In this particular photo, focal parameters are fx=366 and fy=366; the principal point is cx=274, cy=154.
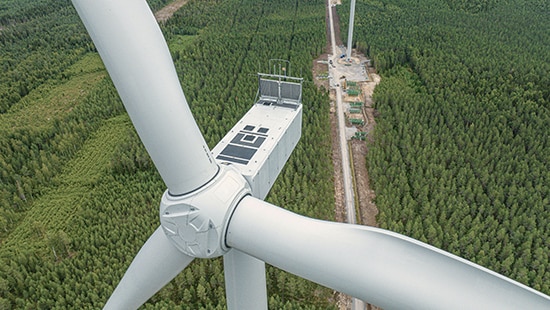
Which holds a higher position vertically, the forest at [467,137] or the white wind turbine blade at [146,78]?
the white wind turbine blade at [146,78]

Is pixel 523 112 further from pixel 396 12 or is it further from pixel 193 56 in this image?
pixel 193 56

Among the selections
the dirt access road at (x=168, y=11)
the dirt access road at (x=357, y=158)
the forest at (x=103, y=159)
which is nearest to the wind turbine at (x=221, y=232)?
the forest at (x=103, y=159)

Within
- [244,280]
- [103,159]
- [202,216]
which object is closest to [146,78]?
[202,216]

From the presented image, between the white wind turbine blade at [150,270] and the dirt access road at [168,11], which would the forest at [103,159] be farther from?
the white wind turbine blade at [150,270]

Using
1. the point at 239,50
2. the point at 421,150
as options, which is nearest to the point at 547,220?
the point at 421,150

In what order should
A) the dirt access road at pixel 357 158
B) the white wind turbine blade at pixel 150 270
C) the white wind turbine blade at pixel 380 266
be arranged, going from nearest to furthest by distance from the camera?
the white wind turbine blade at pixel 380 266 < the white wind turbine blade at pixel 150 270 < the dirt access road at pixel 357 158

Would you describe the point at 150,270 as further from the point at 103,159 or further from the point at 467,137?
the point at 467,137

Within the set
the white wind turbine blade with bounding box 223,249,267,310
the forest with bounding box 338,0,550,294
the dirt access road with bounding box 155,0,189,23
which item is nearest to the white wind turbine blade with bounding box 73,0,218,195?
the white wind turbine blade with bounding box 223,249,267,310
